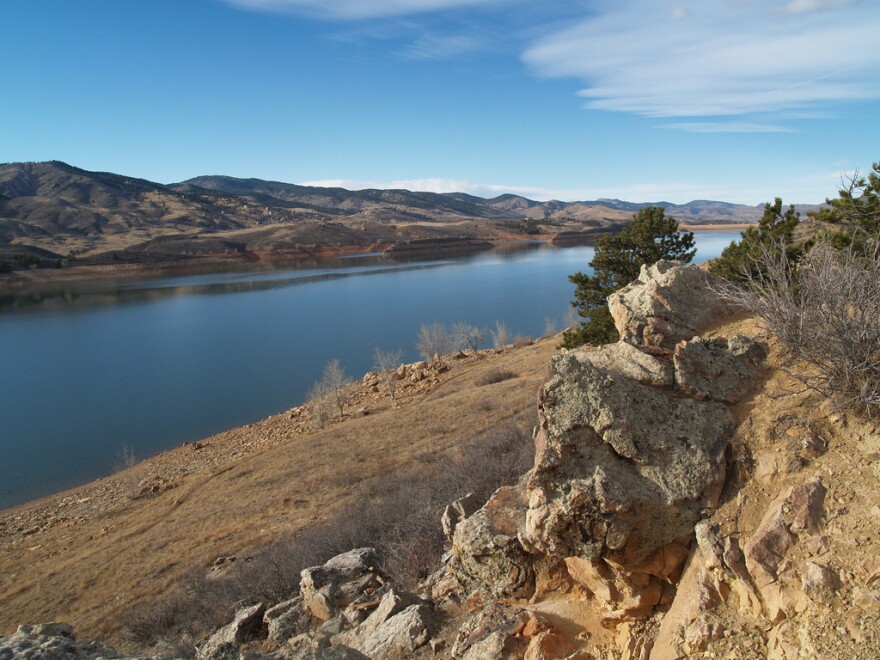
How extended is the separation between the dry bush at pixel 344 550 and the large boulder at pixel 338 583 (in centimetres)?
28

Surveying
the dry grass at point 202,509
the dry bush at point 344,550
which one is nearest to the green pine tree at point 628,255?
the dry grass at point 202,509

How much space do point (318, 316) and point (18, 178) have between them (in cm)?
15551

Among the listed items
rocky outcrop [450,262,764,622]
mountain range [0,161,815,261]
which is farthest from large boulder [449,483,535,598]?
mountain range [0,161,815,261]

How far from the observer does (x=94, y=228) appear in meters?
107

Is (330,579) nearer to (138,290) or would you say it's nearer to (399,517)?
(399,517)

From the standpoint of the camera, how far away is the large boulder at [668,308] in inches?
248

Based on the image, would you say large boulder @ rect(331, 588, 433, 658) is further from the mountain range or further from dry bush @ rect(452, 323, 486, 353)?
the mountain range

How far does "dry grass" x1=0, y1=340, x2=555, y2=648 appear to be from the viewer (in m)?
11.8

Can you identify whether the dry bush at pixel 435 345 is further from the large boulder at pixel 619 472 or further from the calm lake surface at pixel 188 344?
the large boulder at pixel 619 472

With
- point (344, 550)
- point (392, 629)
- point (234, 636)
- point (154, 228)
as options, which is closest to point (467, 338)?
point (344, 550)

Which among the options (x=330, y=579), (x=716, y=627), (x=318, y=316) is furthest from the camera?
(x=318, y=316)

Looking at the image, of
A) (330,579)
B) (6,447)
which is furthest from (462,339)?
(330,579)

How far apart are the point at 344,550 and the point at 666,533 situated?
238 inches

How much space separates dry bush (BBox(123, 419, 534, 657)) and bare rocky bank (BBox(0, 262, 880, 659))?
1873 mm
